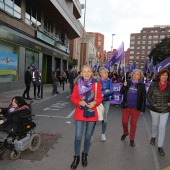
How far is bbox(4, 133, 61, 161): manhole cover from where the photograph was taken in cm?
391

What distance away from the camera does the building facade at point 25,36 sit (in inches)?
535

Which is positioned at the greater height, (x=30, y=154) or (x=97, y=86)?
(x=97, y=86)

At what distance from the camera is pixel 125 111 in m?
4.85

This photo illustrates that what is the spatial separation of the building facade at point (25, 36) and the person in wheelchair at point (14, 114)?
9.53 metres

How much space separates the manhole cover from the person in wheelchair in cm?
57

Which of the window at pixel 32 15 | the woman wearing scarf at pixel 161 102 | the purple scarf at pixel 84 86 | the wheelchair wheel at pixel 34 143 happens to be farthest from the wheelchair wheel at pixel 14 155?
the window at pixel 32 15

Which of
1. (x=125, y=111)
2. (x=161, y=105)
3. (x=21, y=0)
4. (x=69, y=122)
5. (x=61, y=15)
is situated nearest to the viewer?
(x=161, y=105)

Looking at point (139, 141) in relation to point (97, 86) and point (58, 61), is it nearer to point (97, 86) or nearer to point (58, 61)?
point (97, 86)

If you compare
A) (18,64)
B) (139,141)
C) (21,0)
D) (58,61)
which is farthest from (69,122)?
(58,61)

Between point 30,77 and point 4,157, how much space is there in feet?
27.0

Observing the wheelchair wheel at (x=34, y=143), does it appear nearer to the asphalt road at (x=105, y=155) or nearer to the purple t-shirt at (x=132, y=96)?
the asphalt road at (x=105, y=155)

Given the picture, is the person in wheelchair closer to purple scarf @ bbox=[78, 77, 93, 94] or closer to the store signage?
purple scarf @ bbox=[78, 77, 93, 94]

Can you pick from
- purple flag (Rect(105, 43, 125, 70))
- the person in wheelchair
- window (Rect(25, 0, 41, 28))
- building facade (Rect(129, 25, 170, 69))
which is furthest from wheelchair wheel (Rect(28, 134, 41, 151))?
building facade (Rect(129, 25, 170, 69))

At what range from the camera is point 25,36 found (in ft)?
53.2
